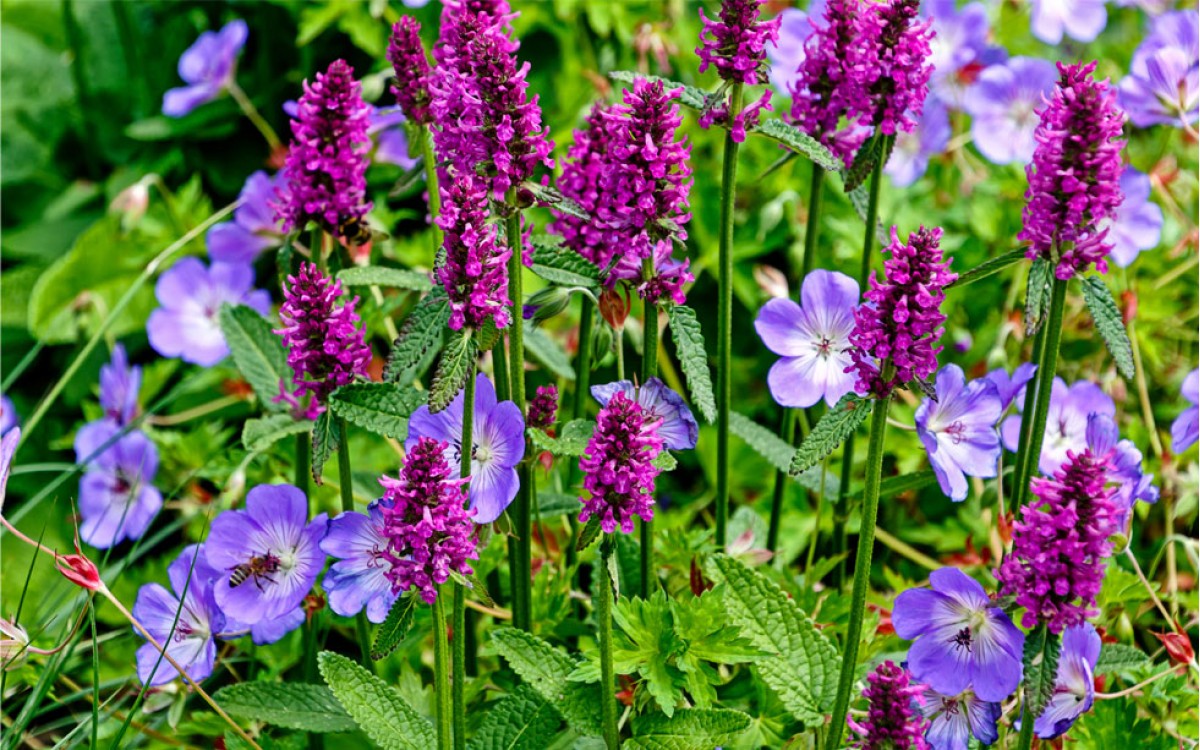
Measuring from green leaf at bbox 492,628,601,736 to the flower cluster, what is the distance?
503mm

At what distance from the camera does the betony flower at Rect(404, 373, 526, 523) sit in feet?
4.88

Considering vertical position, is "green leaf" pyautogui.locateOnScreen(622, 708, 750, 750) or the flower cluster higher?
the flower cluster

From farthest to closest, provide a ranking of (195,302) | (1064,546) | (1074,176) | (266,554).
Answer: (195,302) → (266,554) → (1074,176) → (1064,546)

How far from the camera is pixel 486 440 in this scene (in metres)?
1.56

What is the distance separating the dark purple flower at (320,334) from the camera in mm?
1402

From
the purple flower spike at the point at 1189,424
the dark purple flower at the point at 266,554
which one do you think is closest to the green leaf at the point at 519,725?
the dark purple flower at the point at 266,554

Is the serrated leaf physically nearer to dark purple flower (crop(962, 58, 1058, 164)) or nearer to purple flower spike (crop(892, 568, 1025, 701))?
purple flower spike (crop(892, 568, 1025, 701))

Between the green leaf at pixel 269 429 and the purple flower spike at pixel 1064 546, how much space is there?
2.82 feet

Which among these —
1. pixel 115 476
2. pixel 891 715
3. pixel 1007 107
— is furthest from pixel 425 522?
pixel 1007 107

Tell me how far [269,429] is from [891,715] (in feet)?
2.74

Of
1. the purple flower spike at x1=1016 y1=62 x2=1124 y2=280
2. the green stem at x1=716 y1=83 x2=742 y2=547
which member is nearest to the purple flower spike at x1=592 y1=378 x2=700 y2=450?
the green stem at x1=716 y1=83 x2=742 y2=547

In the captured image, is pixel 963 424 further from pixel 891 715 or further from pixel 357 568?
pixel 357 568

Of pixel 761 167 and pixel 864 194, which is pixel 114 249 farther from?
pixel 864 194

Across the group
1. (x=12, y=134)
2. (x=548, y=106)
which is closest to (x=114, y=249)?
(x=12, y=134)
